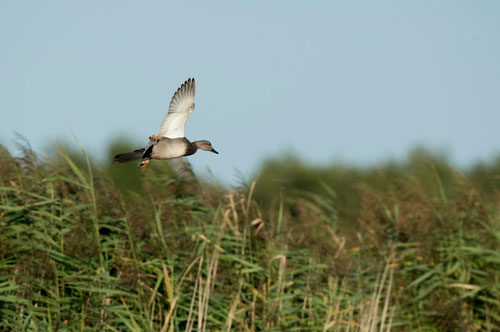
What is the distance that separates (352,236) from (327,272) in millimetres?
1193

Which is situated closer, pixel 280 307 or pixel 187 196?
pixel 280 307

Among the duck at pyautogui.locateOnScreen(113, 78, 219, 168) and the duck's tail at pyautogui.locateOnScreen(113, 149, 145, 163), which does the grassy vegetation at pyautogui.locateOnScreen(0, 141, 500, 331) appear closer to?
the duck at pyautogui.locateOnScreen(113, 78, 219, 168)

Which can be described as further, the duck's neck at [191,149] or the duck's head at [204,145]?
the duck's head at [204,145]

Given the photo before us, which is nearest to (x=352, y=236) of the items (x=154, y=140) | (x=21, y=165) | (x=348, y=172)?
(x=21, y=165)

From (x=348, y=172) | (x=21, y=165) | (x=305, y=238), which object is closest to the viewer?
(x=21, y=165)

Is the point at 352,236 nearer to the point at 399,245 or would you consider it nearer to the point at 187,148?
the point at 399,245

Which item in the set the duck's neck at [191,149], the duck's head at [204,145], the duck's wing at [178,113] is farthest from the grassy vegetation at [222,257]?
the duck's neck at [191,149]

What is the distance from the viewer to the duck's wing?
7.95ft

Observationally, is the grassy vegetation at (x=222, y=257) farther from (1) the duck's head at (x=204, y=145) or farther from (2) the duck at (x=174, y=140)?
(1) the duck's head at (x=204, y=145)

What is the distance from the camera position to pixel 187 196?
7156mm

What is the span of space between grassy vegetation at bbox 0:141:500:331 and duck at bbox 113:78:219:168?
3.01 meters

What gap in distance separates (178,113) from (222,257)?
4.03m

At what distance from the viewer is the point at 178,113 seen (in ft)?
A: 8.27

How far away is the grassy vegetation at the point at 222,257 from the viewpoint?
593cm
